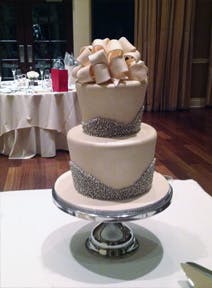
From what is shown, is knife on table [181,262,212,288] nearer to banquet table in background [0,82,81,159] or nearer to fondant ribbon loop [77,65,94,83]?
fondant ribbon loop [77,65,94,83]

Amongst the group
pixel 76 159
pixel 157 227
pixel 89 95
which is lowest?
pixel 157 227

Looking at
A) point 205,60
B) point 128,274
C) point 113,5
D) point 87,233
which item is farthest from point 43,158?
point 205,60

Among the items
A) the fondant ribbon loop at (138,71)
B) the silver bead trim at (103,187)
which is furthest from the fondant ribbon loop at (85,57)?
the silver bead trim at (103,187)

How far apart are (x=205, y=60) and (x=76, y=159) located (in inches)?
238

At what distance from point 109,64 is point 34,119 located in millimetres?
2840

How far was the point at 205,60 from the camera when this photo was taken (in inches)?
257

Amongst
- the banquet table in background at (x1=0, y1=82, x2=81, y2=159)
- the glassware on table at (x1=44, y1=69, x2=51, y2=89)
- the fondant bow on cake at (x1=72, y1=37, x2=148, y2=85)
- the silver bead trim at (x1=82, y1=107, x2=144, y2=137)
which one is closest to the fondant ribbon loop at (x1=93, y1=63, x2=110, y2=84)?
the fondant bow on cake at (x1=72, y1=37, x2=148, y2=85)

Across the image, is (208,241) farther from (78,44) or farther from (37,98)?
(78,44)

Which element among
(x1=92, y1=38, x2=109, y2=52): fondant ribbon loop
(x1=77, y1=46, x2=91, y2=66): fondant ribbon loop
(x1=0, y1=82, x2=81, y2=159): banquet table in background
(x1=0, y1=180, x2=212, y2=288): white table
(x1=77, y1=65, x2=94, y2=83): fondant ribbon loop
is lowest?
(x1=0, y1=82, x2=81, y2=159): banquet table in background

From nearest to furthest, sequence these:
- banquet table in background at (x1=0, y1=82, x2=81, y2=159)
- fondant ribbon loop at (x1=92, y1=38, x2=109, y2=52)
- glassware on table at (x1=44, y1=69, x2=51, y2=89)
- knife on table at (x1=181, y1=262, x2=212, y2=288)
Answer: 1. knife on table at (x1=181, y1=262, x2=212, y2=288)
2. fondant ribbon loop at (x1=92, y1=38, x2=109, y2=52)
3. banquet table in background at (x1=0, y1=82, x2=81, y2=159)
4. glassware on table at (x1=44, y1=69, x2=51, y2=89)

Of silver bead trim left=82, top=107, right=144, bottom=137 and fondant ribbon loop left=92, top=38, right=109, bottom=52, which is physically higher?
fondant ribbon loop left=92, top=38, right=109, bottom=52

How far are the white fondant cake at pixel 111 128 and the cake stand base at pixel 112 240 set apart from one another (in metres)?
0.15

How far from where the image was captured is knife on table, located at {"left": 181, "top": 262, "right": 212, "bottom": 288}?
0.90 meters

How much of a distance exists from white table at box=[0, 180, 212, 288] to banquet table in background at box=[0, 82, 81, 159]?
2.29m
